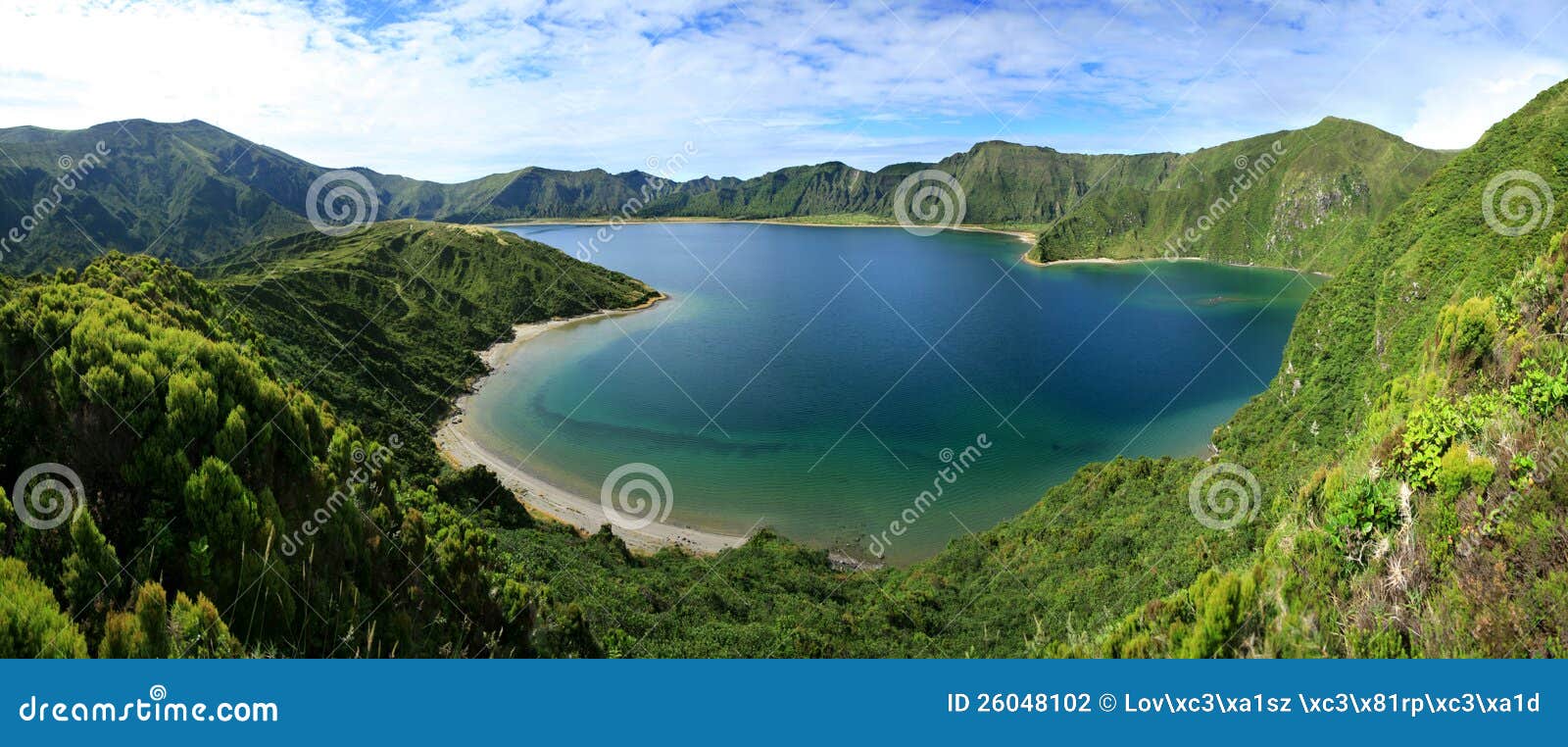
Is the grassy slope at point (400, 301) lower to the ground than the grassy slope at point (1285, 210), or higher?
lower

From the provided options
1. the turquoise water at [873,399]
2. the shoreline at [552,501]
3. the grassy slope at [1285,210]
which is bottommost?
the shoreline at [552,501]

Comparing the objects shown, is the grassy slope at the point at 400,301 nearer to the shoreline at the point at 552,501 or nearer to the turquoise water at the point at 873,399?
the shoreline at the point at 552,501

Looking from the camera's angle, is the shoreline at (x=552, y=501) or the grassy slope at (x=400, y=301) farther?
the grassy slope at (x=400, y=301)

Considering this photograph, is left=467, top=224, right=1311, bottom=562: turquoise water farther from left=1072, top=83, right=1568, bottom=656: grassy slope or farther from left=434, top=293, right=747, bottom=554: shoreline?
left=1072, top=83, right=1568, bottom=656: grassy slope

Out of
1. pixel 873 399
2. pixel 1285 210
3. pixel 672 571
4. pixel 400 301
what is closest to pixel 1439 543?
pixel 672 571

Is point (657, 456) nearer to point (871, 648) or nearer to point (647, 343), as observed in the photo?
point (871, 648)

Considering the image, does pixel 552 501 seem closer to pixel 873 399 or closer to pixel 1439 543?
pixel 873 399

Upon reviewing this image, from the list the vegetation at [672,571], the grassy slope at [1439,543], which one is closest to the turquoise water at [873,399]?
the vegetation at [672,571]

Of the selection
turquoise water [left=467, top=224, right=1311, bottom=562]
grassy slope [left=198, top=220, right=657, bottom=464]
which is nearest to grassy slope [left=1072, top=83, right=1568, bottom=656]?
turquoise water [left=467, top=224, right=1311, bottom=562]

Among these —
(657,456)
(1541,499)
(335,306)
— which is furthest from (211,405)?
(335,306)
